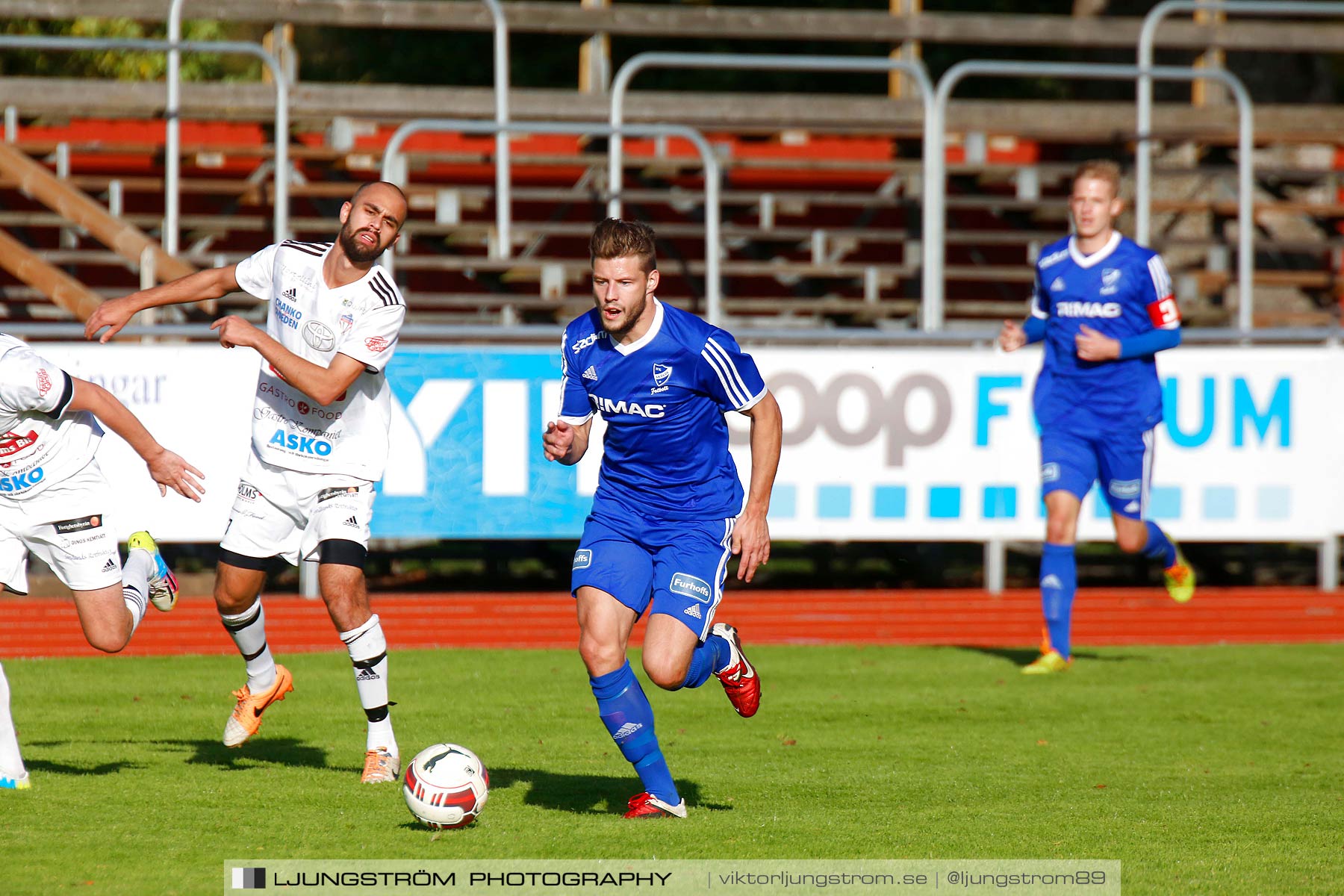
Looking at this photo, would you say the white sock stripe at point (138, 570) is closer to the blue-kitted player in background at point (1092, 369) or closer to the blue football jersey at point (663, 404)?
the blue football jersey at point (663, 404)

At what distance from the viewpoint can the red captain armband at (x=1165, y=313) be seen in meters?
9.28

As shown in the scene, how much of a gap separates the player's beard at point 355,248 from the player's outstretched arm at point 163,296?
535 mm

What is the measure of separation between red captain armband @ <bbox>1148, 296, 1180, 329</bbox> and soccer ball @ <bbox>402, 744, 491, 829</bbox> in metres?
5.33

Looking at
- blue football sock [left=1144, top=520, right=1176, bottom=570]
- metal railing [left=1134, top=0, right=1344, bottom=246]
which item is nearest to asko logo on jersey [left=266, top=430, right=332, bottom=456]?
blue football sock [left=1144, top=520, right=1176, bottom=570]

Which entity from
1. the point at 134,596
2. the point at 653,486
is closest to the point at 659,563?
the point at 653,486

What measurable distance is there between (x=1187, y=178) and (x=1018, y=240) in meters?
3.25

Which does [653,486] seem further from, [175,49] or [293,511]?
[175,49]

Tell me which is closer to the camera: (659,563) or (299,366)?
(659,563)

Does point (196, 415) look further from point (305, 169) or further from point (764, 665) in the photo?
point (305, 169)

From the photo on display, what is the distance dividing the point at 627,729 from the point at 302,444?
1.94 m

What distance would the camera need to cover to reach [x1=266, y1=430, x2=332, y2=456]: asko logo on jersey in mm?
6605

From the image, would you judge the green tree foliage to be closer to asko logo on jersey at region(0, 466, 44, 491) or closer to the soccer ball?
asko logo on jersey at region(0, 466, 44, 491)

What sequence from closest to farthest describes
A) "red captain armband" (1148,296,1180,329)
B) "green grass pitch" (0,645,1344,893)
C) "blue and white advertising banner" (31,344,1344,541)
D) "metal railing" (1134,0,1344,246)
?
"green grass pitch" (0,645,1344,893)
"red captain armband" (1148,296,1180,329)
"blue and white advertising banner" (31,344,1344,541)
"metal railing" (1134,0,1344,246)

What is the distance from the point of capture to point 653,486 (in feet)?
19.8
